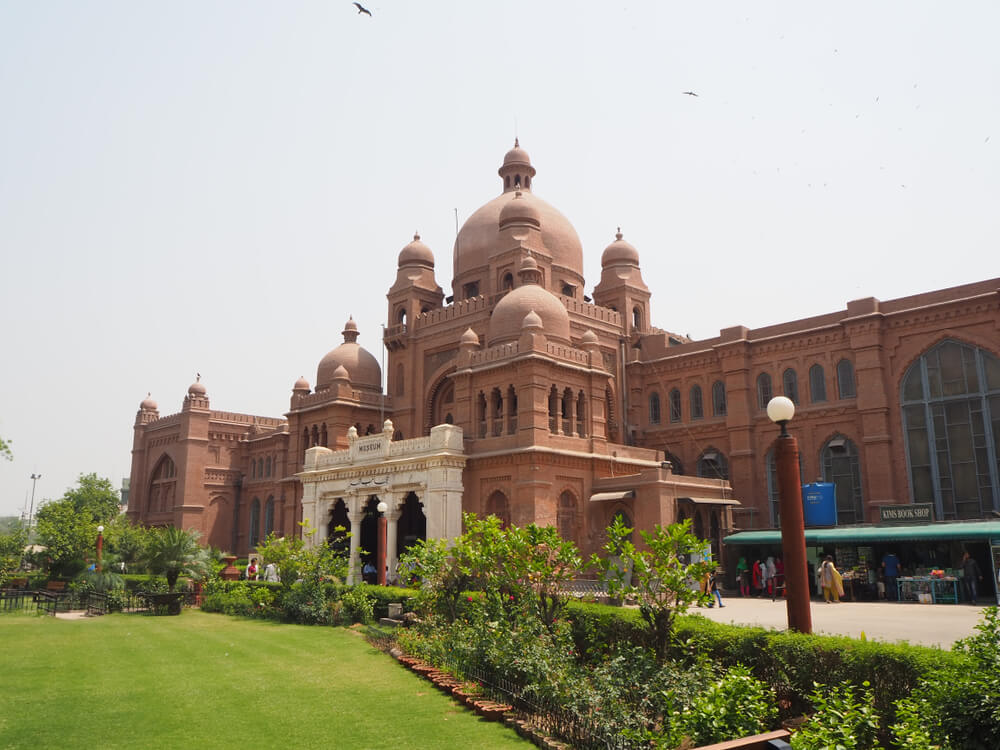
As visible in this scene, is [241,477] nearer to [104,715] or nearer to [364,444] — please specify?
[364,444]

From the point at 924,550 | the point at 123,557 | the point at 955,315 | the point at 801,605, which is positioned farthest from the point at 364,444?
the point at 801,605

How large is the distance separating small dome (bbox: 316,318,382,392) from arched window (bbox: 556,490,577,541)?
15.5 metres

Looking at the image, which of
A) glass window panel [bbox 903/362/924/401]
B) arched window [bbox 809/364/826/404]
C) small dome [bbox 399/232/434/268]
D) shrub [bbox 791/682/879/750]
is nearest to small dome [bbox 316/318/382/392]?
small dome [bbox 399/232/434/268]

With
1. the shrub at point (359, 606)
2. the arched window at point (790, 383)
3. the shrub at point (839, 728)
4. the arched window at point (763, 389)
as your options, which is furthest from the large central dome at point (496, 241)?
the shrub at point (839, 728)

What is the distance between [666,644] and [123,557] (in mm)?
28530

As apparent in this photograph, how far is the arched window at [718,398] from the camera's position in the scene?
1396 inches

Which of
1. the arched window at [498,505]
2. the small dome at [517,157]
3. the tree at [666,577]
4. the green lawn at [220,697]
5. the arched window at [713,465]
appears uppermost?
the small dome at [517,157]

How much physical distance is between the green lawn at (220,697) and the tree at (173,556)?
29.9ft

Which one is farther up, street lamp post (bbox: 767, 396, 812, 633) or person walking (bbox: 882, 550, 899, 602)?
street lamp post (bbox: 767, 396, 812, 633)

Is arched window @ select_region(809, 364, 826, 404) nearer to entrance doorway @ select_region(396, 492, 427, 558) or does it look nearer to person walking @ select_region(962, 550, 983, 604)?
person walking @ select_region(962, 550, 983, 604)

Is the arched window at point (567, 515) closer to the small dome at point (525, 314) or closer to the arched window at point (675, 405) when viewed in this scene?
the small dome at point (525, 314)

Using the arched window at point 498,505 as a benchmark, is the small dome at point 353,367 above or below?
above

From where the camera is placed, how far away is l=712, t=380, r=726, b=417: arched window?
116 ft

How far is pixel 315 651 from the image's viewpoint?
16.5m
